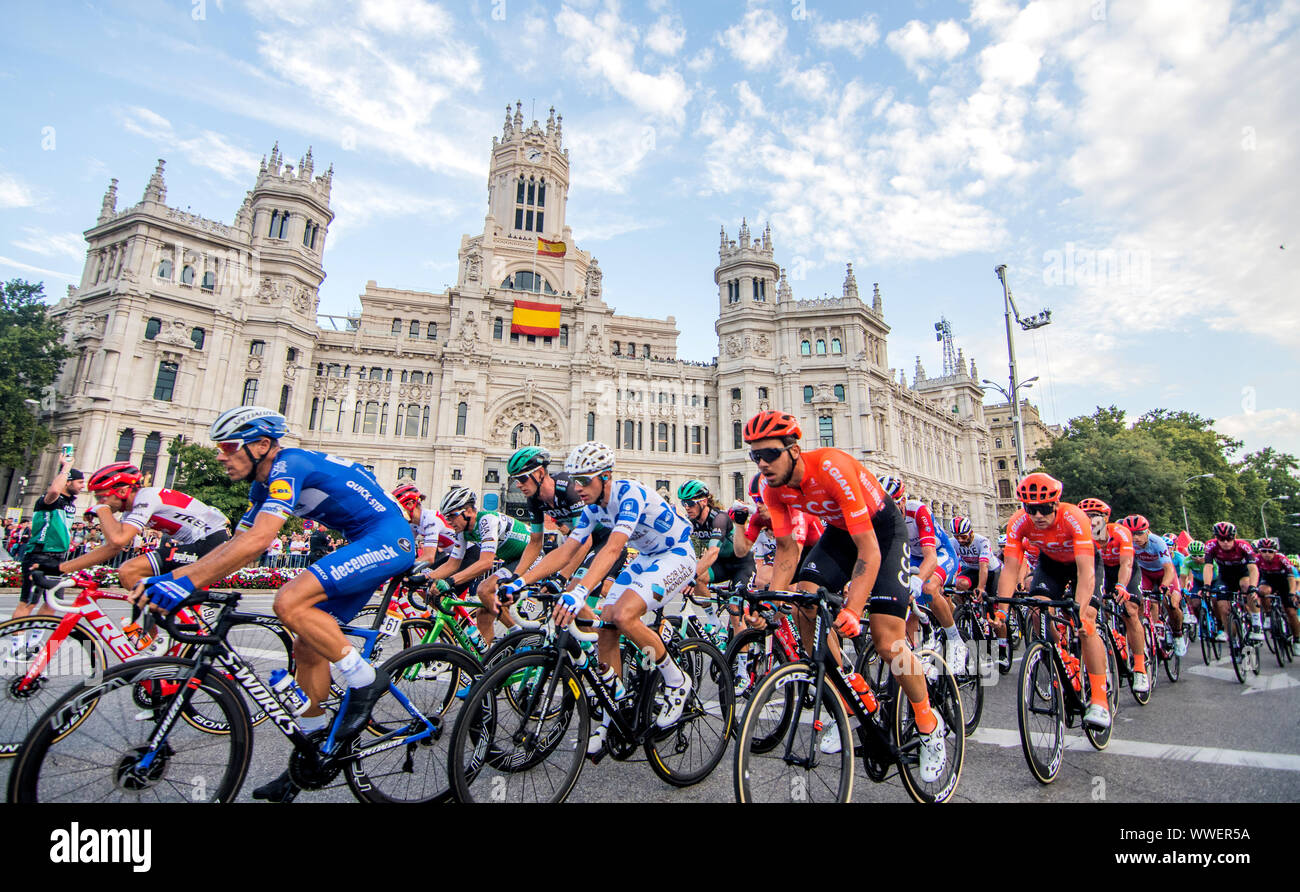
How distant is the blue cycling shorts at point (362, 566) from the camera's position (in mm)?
3525

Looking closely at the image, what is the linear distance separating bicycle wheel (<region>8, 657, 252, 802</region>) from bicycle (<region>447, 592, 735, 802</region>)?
110cm

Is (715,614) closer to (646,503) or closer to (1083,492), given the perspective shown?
(646,503)

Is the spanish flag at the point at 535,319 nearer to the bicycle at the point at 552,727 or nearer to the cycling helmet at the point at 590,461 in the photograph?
the cycling helmet at the point at 590,461

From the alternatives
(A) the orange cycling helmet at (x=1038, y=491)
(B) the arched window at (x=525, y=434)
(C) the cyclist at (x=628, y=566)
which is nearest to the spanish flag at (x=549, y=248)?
(B) the arched window at (x=525, y=434)

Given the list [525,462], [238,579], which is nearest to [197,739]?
[525,462]

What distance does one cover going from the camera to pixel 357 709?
3373 mm

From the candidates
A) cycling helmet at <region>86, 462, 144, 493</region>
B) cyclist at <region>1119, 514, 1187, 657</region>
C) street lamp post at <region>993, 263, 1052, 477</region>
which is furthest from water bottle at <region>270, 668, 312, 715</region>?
street lamp post at <region>993, 263, 1052, 477</region>

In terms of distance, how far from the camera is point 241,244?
47812 mm

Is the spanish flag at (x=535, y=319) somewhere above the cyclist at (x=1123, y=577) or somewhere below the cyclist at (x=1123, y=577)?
above

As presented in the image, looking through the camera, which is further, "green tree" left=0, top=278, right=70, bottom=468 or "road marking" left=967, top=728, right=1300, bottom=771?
"green tree" left=0, top=278, right=70, bottom=468

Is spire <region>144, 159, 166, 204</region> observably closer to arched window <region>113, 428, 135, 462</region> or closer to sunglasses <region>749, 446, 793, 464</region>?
arched window <region>113, 428, 135, 462</region>

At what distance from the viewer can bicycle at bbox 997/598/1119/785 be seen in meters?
4.18

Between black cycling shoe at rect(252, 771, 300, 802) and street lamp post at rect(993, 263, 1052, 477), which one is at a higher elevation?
street lamp post at rect(993, 263, 1052, 477)
